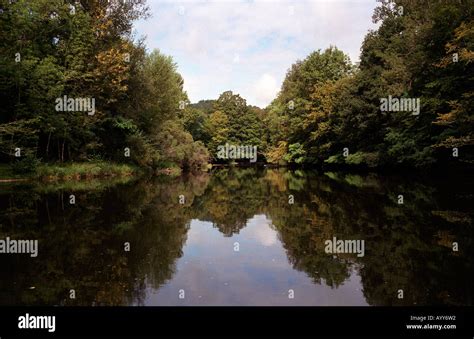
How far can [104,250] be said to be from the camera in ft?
29.5

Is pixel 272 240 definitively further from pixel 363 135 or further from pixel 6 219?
pixel 363 135

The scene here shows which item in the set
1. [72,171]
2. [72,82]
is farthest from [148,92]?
[72,171]

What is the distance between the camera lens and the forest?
25.6m

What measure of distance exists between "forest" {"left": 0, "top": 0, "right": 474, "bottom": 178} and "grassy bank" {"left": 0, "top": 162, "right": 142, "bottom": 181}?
1.33 feet

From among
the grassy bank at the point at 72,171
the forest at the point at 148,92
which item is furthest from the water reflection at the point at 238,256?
the forest at the point at 148,92

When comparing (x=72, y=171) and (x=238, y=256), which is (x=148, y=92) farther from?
(x=238, y=256)

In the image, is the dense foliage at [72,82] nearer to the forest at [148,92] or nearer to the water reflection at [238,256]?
the forest at [148,92]

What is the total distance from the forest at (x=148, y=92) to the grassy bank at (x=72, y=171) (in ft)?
1.33

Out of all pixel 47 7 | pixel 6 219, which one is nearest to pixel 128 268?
pixel 6 219

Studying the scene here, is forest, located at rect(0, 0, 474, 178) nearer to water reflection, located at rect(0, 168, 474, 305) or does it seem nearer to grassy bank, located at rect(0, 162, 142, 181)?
grassy bank, located at rect(0, 162, 142, 181)

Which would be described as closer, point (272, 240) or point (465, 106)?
point (272, 240)

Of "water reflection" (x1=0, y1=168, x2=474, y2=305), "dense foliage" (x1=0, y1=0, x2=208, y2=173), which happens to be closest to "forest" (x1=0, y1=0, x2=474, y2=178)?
"dense foliage" (x1=0, y1=0, x2=208, y2=173)

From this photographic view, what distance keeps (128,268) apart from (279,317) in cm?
346

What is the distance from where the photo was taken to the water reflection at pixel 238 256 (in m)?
6.33
